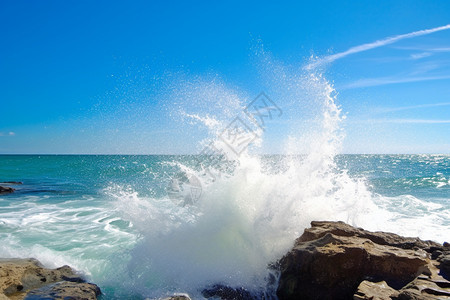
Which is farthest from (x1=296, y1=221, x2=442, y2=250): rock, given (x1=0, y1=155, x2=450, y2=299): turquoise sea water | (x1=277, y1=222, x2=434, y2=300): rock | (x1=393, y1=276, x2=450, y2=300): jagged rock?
(x1=393, y1=276, x2=450, y2=300): jagged rock

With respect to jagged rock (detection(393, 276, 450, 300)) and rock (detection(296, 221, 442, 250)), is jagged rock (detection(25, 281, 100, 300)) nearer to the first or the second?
rock (detection(296, 221, 442, 250))

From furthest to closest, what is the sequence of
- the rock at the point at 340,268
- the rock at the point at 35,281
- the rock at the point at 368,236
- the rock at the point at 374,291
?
1. the rock at the point at 368,236
2. the rock at the point at 35,281
3. the rock at the point at 340,268
4. the rock at the point at 374,291

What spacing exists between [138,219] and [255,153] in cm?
333

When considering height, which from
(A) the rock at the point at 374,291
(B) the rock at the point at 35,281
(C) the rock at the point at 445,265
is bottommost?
(B) the rock at the point at 35,281

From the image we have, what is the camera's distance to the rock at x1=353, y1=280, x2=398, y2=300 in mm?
3674

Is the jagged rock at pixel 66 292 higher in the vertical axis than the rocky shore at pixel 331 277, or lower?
lower

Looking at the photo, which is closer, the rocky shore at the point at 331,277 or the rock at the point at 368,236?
the rocky shore at the point at 331,277

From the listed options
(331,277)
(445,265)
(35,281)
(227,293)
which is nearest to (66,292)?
(35,281)

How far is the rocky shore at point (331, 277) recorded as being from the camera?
13.6 ft

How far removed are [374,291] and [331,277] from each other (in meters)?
0.75

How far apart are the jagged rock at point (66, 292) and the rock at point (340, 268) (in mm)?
2945

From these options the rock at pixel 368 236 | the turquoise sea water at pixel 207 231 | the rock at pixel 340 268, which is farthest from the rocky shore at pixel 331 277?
the turquoise sea water at pixel 207 231

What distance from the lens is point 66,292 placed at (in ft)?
15.2

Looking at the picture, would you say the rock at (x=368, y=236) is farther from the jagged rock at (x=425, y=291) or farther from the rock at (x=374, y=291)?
the jagged rock at (x=425, y=291)
